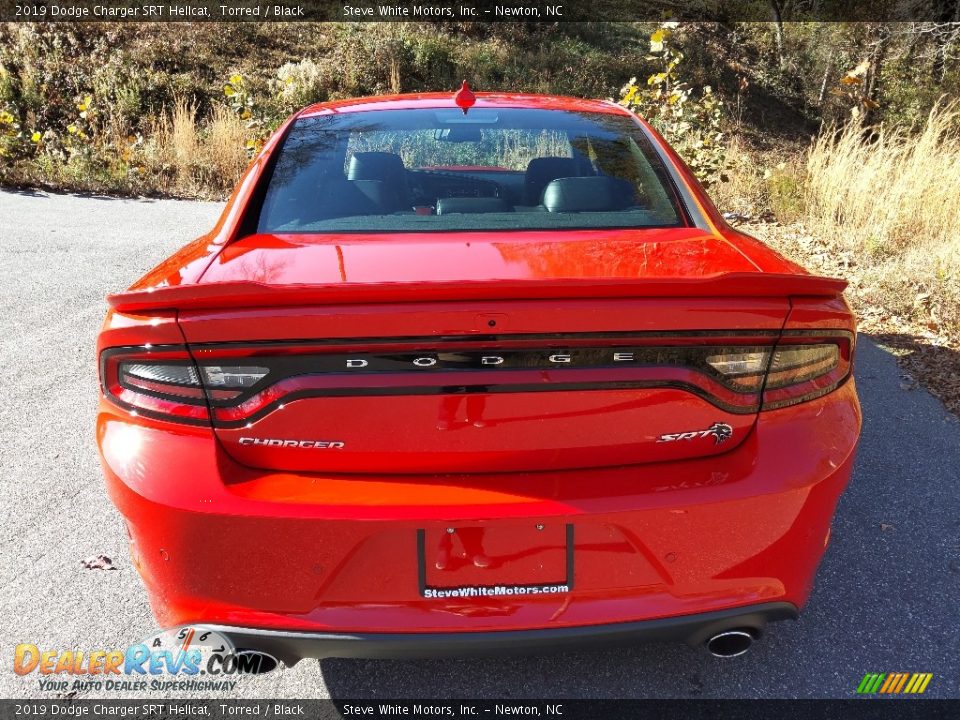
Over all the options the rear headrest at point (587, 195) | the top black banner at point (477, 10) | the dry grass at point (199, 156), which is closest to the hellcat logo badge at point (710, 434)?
the rear headrest at point (587, 195)

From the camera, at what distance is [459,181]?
2.83 metres

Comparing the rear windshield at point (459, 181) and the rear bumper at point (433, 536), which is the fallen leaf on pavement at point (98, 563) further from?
the rear windshield at point (459, 181)

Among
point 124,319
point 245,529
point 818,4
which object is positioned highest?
point 818,4

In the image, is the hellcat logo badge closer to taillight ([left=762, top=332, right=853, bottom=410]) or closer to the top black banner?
taillight ([left=762, top=332, right=853, bottom=410])

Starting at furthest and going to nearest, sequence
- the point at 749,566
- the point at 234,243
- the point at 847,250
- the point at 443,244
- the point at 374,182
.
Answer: the point at 847,250
the point at 374,182
the point at 234,243
the point at 443,244
the point at 749,566

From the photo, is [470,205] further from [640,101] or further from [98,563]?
[640,101]

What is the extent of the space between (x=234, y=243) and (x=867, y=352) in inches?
159

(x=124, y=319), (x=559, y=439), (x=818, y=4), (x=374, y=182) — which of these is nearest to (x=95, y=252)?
(x=374, y=182)

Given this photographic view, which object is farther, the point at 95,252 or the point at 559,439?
the point at 95,252

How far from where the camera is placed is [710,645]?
5.86 ft

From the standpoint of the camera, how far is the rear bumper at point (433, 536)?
1571 millimetres

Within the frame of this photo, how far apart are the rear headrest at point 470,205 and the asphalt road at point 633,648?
1407 mm

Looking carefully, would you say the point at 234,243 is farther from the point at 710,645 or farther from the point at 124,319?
the point at 710,645

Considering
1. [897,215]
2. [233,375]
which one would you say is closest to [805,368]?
[233,375]
